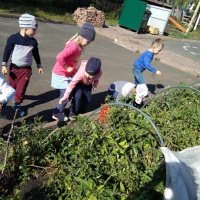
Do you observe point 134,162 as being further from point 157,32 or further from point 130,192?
point 157,32

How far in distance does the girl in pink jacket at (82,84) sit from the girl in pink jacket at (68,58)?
19 cm

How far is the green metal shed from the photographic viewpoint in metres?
15.3

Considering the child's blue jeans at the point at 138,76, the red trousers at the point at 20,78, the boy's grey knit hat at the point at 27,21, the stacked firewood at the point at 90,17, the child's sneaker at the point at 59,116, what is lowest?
the stacked firewood at the point at 90,17

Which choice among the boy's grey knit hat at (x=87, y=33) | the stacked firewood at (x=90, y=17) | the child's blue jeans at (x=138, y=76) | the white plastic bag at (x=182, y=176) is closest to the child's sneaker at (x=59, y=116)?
the boy's grey knit hat at (x=87, y=33)

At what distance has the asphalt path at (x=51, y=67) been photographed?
185 inches

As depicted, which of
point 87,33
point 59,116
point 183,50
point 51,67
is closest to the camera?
point 87,33

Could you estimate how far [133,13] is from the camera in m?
15.5

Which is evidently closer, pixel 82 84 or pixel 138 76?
pixel 82 84

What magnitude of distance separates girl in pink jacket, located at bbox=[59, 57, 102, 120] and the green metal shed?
39.3ft

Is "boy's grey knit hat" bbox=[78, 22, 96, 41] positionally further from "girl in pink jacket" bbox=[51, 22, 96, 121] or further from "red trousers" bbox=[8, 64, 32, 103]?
"red trousers" bbox=[8, 64, 32, 103]

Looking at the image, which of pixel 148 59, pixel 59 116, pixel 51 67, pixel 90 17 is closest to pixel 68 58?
pixel 59 116

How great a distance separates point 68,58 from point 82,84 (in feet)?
1.45

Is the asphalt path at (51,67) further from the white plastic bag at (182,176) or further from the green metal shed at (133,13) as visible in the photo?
the green metal shed at (133,13)

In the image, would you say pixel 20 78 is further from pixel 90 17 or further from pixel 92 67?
pixel 90 17
